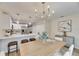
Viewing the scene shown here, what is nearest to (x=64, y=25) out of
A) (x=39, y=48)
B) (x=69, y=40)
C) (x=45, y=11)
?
(x=69, y=40)

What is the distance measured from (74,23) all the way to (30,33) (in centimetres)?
80

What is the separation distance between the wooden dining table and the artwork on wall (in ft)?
0.84

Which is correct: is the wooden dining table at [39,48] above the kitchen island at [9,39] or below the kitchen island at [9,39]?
below

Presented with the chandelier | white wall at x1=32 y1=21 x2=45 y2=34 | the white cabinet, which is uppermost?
the chandelier

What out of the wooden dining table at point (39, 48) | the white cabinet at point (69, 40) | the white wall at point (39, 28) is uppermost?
the white wall at point (39, 28)

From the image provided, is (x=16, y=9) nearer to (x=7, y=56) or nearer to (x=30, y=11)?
(x=30, y=11)

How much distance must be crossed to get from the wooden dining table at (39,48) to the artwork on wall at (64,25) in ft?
0.84

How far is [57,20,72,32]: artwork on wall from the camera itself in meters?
1.63

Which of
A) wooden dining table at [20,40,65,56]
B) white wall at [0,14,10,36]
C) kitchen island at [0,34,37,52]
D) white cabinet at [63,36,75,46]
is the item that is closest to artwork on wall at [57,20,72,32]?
white cabinet at [63,36,75,46]

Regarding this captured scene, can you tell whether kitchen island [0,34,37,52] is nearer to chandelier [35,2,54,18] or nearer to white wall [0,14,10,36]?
white wall [0,14,10,36]

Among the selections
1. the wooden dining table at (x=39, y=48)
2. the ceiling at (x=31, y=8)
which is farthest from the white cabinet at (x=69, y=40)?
the ceiling at (x=31, y=8)

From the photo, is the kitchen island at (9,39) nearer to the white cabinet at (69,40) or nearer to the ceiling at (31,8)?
the ceiling at (31,8)

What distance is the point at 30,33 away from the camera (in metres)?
1.60

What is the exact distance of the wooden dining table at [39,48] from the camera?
62.3 inches
